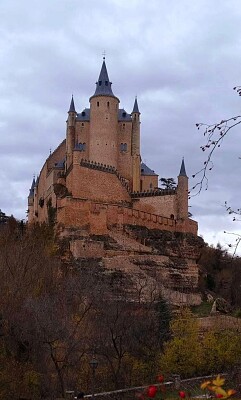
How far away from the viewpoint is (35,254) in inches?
1363

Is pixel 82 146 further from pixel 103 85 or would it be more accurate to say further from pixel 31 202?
pixel 31 202

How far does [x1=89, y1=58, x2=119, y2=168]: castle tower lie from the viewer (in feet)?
187

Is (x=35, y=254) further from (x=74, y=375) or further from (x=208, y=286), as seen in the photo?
(x=208, y=286)

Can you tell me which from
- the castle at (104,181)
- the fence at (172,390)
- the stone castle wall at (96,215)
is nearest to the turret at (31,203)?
the castle at (104,181)

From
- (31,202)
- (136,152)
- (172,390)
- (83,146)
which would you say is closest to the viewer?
(172,390)

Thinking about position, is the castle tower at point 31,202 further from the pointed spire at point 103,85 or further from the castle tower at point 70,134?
the pointed spire at point 103,85

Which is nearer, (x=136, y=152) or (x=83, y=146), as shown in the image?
(x=83, y=146)

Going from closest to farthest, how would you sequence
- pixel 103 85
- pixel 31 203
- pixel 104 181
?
pixel 104 181 < pixel 103 85 < pixel 31 203

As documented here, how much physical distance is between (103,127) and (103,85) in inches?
202

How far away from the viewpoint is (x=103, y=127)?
188 ft

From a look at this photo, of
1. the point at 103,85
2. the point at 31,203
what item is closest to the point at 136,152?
the point at 103,85

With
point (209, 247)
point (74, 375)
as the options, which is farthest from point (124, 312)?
point (209, 247)

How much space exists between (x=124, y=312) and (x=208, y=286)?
110ft

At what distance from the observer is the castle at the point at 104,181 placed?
5184 cm
